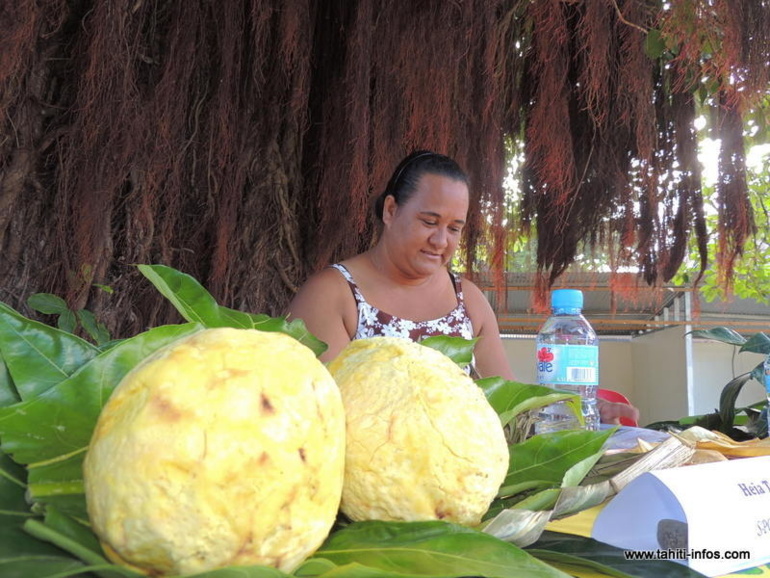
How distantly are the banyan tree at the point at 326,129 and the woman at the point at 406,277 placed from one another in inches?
5.5

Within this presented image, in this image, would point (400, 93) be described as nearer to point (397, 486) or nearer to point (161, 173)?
point (161, 173)

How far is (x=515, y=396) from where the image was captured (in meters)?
0.42

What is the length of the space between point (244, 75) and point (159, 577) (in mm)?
1586

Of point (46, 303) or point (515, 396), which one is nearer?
point (515, 396)

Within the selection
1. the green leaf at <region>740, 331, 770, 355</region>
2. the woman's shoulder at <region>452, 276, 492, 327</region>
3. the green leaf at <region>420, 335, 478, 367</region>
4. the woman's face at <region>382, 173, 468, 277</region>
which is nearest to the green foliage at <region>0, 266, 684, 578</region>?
the green leaf at <region>420, 335, 478, 367</region>

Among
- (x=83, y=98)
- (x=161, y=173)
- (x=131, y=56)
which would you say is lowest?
(x=161, y=173)

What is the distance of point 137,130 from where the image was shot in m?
1.34

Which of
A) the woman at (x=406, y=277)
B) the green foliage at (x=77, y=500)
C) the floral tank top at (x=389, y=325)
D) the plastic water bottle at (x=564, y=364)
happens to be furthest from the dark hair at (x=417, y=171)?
the green foliage at (x=77, y=500)

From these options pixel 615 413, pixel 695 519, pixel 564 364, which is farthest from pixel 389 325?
pixel 695 519

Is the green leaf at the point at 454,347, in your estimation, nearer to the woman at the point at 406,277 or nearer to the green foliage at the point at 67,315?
the woman at the point at 406,277

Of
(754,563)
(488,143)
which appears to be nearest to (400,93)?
(488,143)

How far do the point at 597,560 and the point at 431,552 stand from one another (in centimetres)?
12

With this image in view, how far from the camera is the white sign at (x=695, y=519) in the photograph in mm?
377

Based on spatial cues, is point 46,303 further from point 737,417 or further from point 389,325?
point 737,417
